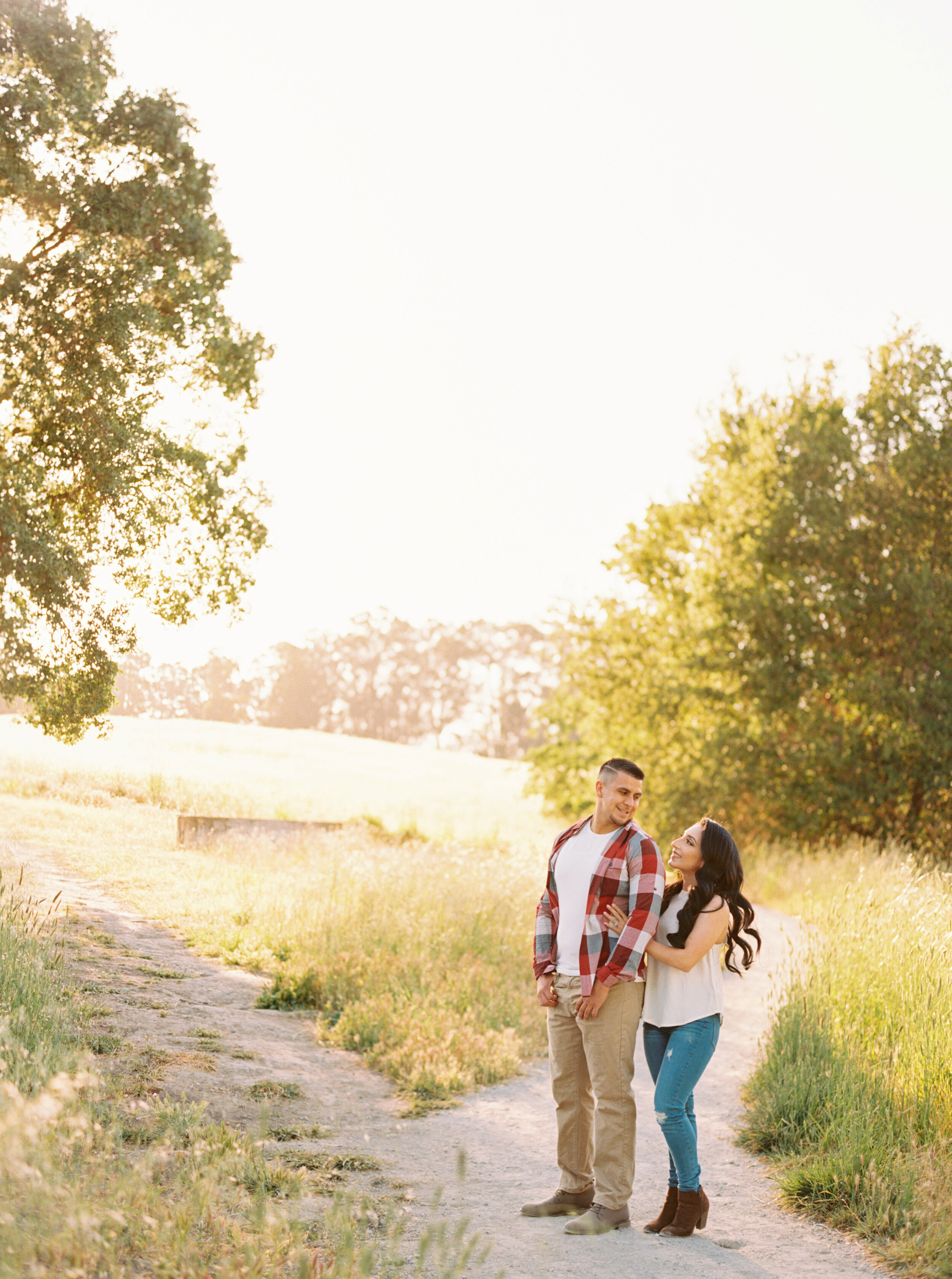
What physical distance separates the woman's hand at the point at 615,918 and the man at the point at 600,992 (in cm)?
2

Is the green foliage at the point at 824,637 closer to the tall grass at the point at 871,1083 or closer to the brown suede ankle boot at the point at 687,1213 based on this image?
the tall grass at the point at 871,1083

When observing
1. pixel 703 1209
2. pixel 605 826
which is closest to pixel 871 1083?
pixel 703 1209

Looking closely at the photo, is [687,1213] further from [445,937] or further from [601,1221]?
[445,937]

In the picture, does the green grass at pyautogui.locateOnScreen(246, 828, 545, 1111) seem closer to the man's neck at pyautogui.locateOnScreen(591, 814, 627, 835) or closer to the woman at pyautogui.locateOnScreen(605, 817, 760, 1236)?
the woman at pyautogui.locateOnScreen(605, 817, 760, 1236)

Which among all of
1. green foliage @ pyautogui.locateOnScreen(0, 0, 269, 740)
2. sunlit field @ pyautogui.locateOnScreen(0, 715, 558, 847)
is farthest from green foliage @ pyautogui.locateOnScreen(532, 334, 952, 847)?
green foliage @ pyautogui.locateOnScreen(0, 0, 269, 740)

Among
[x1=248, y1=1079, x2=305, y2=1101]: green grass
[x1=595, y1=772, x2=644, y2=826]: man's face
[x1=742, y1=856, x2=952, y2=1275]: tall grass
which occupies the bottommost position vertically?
[x1=248, y1=1079, x2=305, y2=1101]: green grass

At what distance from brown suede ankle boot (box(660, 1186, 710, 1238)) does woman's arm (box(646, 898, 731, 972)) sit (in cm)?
105

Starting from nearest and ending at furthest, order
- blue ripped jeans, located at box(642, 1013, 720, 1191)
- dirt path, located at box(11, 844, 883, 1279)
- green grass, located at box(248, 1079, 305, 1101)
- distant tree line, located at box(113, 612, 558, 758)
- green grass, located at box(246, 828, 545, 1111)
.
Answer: dirt path, located at box(11, 844, 883, 1279), blue ripped jeans, located at box(642, 1013, 720, 1191), green grass, located at box(248, 1079, 305, 1101), green grass, located at box(246, 828, 545, 1111), distant tree line, located at box(113, 612, 558, 758)

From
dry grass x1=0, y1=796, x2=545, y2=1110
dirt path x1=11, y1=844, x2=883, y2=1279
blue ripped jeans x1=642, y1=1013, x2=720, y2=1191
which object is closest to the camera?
dirt path x1=11, y1=844, x2=883, y2=1279

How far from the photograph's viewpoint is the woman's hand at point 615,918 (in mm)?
4723

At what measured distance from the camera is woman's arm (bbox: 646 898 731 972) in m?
4.66


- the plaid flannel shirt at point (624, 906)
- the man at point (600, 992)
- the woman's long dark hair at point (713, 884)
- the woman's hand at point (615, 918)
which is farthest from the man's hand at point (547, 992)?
the woman's long dark hair at point (713, 884)

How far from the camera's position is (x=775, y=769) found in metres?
19.3

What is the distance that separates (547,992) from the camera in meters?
4.89
